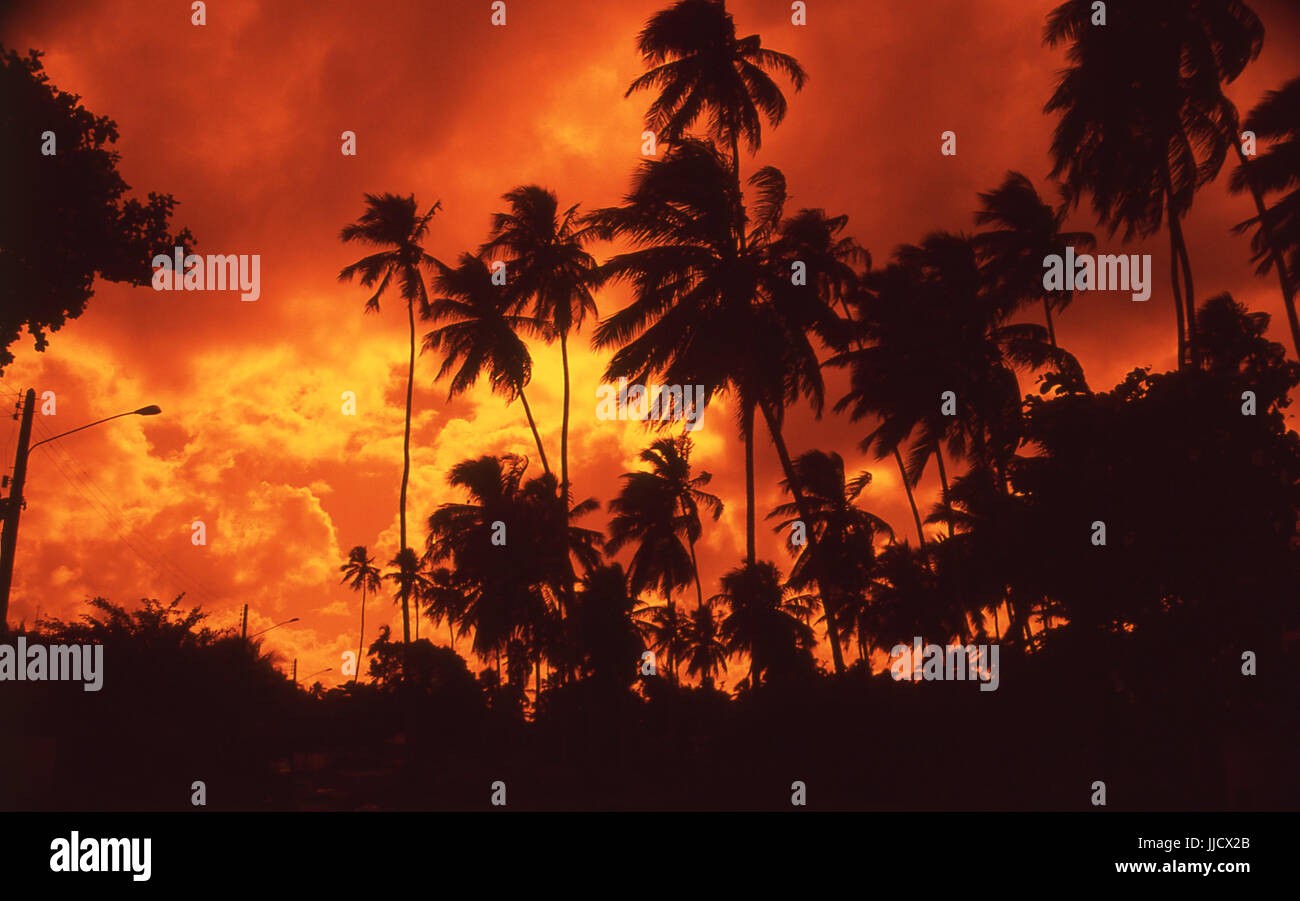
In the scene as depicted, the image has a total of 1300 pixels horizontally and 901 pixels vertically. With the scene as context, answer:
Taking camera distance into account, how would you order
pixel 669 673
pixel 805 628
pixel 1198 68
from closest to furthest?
1. pixel 1198 68
2. pixel 805 628
3. pixel 669 673

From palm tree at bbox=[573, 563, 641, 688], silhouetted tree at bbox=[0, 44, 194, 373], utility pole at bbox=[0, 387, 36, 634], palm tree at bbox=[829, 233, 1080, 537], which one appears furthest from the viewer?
palm tree at bbox=[573, 563, 641, 688]

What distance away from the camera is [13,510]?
16.5 meters

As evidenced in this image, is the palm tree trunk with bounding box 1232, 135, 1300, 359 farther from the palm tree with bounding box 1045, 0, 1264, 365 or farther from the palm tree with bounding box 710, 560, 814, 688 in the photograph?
the palm tree with bounding box 710, 560, 814, 688

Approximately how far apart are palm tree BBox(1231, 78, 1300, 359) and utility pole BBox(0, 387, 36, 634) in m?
28.9

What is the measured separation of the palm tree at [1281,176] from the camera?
23.5 meters

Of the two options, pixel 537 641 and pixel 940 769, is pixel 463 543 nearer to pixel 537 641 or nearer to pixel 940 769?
pixel 537 641

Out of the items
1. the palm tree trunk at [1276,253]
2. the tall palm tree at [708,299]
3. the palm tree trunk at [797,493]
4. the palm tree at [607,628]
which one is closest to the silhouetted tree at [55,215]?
the tall palm tree at [708,299]

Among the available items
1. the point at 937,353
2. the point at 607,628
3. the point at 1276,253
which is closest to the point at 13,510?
the point at 607,628

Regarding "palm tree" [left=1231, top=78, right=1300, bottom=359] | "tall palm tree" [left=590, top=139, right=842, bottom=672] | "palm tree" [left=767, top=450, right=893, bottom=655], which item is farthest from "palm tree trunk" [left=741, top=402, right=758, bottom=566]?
"palm tree" [left=1231, top=78, right=1300, bottom=359]

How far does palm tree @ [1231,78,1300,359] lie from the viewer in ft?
77.0

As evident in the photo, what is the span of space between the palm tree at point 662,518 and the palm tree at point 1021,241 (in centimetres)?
1624
